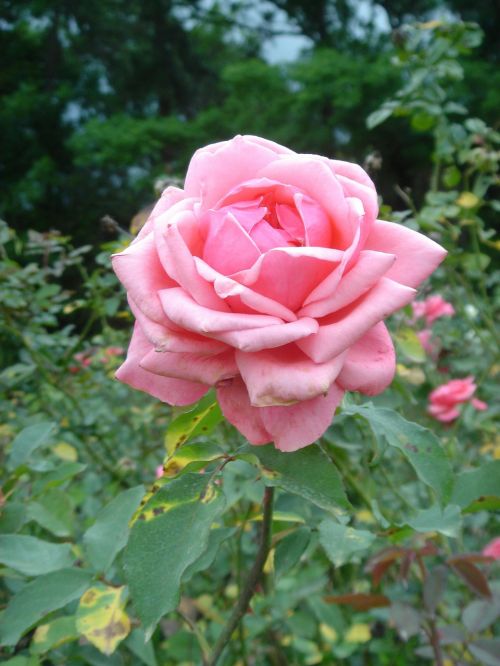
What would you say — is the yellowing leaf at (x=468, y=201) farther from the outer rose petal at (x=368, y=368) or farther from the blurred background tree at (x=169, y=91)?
the blurred background tree at (x=169, y=91)

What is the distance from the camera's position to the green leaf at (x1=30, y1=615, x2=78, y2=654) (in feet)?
1.97

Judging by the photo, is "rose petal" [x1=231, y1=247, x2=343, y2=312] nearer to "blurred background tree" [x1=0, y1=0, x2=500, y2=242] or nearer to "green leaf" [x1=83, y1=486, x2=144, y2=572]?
"green leaf" [x1=83, y1=486, x2=144, y2=572]

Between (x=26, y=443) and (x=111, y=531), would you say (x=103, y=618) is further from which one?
(x=26, y=443)

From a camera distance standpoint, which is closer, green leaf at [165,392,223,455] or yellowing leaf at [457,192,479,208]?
green leaf at [165,392,223,455]

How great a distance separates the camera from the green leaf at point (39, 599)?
1.77 feet

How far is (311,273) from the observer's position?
418 mm

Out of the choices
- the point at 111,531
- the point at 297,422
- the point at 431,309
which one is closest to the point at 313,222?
the point at 297,422

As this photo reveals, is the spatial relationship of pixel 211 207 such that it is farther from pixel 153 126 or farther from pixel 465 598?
pixel 153 126

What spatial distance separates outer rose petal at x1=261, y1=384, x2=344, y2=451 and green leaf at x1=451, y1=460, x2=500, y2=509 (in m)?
0.23

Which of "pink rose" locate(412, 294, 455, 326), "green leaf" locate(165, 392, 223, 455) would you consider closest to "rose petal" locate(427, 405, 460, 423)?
"pink rose" locate(412, 294, 455, 326)

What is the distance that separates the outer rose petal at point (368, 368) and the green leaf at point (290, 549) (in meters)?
0.19

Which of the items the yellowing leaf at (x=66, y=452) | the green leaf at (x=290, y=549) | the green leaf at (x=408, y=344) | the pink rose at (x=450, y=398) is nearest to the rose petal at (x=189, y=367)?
the green leaf at (x=290, y=549)

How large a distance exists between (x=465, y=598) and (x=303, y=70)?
7823mm

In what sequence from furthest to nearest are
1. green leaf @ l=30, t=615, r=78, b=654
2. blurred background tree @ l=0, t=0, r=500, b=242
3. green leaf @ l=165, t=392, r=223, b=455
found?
blurred background tree @ l=0, t=0, r=500, b=242, green leaf @ l=30, t=615, r=78, b=654, green leaf @ l=165, t=392, r=223, b=455
